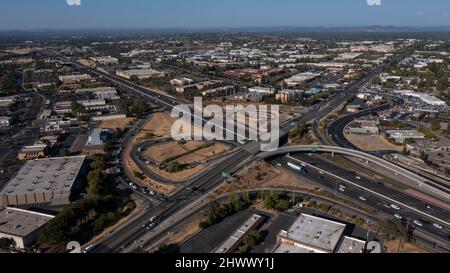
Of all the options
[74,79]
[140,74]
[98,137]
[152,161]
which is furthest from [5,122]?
[140,74]

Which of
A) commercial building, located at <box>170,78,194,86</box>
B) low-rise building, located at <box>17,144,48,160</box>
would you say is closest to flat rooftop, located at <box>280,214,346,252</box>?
low-rise building, located at <box>17,144,48,160</box>

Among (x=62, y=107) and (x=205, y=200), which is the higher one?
(x=62, y=107)

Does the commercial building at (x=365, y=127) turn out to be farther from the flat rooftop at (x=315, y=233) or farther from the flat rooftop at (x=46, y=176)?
the flat rooftop at (x=46, y=176)

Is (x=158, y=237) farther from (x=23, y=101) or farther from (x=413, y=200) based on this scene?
(x=23, y=101)

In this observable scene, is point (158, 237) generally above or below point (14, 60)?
below

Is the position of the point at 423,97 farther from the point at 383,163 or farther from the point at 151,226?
the point at 151,226

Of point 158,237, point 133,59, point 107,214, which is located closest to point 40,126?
point 107,214
